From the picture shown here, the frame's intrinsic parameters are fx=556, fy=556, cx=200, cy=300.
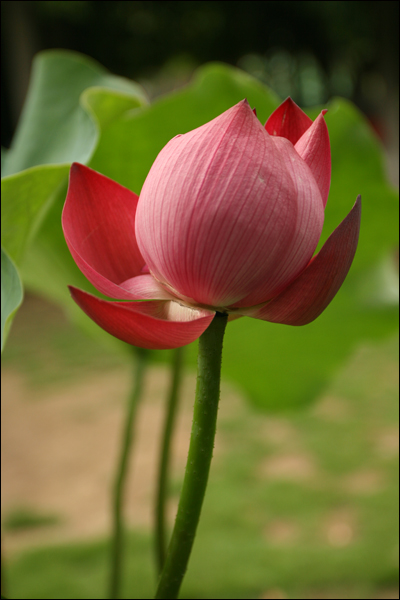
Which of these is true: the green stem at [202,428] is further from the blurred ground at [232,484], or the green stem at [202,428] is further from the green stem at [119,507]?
the blurred ground at [232,484]

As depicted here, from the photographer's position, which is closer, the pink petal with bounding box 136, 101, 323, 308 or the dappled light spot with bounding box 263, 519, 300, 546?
the pink petal with bounding box 136, 101, 323, 308

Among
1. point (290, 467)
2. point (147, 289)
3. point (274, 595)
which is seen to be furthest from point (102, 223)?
point (290, 467)

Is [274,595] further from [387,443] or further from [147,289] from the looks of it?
[387,443]

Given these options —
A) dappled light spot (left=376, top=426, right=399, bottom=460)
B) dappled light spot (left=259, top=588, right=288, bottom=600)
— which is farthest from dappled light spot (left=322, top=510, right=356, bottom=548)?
dappled light spot (left=376, top=426, right=399, bottom=460)

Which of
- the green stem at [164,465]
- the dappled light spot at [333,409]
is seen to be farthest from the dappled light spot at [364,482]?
the green stem at [164,465]

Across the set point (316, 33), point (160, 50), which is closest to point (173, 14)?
point (160, 50)

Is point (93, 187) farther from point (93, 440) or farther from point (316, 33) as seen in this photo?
point (316, 33)

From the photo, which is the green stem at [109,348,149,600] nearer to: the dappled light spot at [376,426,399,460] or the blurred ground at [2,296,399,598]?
the blurred ground at [2,296,399,598]
